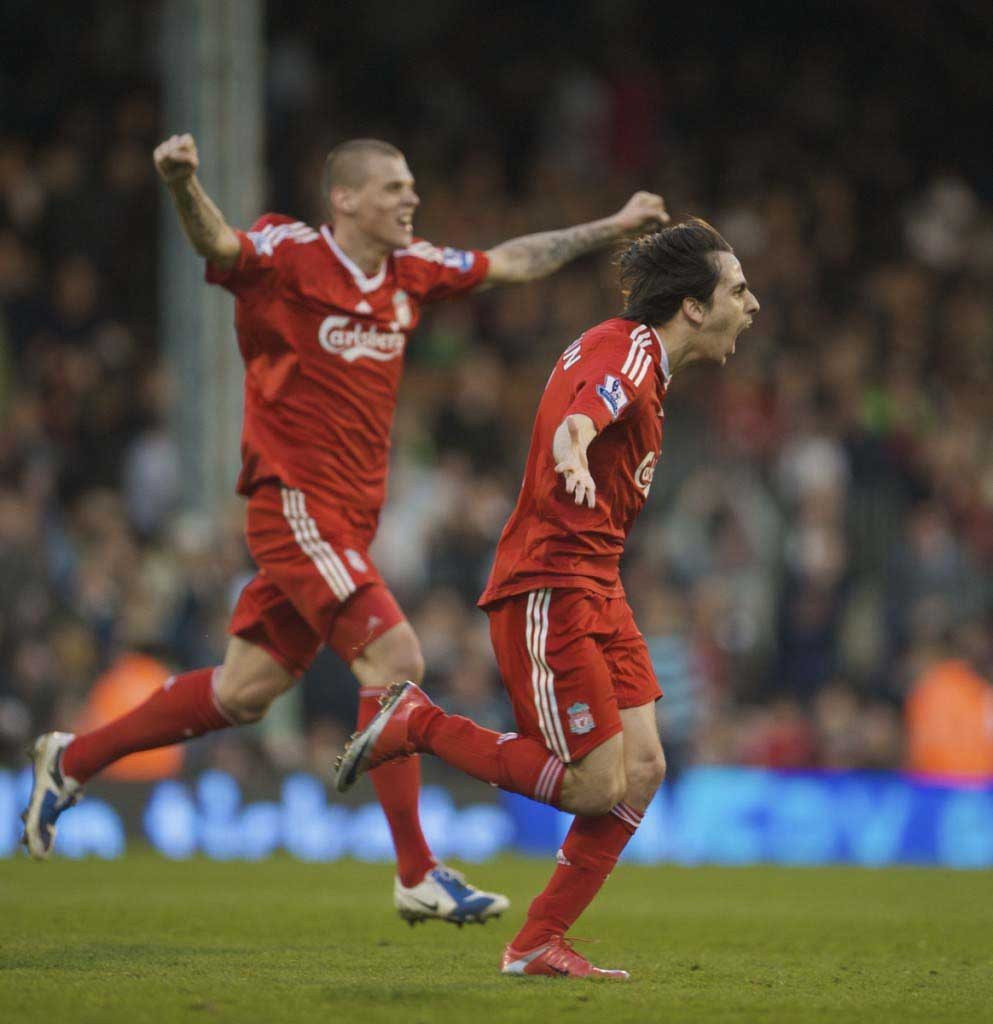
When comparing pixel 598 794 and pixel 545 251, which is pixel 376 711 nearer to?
pixel 598 794

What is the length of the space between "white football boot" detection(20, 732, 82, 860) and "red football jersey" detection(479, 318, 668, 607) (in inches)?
73.3

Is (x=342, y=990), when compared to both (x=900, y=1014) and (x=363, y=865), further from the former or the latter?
(x=363, y=865)

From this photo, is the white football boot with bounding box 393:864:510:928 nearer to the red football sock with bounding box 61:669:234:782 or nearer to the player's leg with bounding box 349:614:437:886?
the player's leg with bounding box 349:614:437:886

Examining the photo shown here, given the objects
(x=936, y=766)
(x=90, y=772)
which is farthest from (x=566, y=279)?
(x=90, y=772)

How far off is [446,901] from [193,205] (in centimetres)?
239

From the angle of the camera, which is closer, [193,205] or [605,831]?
[605,831]

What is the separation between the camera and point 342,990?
5402 mm

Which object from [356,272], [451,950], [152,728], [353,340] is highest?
[356,272]

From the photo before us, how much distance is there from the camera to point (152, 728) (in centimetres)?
690

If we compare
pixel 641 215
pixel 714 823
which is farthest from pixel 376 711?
pixel 714 823

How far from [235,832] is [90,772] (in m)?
4.90

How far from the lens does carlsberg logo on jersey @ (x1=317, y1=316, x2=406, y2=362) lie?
6.88 metres

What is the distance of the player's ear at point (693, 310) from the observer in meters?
5.95

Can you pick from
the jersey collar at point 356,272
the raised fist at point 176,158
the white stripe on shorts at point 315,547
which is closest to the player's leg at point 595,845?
the white stripe on shorts at point 315,547
